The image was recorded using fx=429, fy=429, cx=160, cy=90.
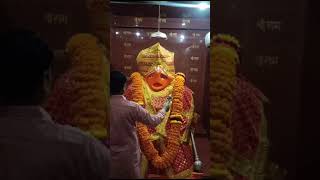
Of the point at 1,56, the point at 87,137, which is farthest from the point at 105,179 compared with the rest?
the point at 1,56

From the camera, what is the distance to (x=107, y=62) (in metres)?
1.56

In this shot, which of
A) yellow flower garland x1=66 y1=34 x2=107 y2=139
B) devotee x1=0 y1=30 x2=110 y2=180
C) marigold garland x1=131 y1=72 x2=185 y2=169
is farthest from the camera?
marigold garland x1=131 y1=72 x2=185 y2=169

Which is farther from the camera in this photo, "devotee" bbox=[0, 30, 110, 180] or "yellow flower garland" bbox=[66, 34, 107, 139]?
"yellow flower garland" bbox=[66, 34, 107, 139]

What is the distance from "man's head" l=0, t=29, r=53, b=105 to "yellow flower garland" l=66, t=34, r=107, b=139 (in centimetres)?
12

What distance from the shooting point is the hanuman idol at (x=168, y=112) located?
1.74m

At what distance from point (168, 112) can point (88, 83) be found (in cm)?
38

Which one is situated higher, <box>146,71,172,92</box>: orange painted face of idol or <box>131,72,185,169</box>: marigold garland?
<box>146,71,172,92</box>: orange painted face of idol

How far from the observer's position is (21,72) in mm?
1464

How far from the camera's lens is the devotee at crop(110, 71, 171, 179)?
5.32ft

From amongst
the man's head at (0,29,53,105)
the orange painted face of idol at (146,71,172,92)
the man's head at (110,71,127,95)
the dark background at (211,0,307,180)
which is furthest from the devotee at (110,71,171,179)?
the dark background at (211,0,307,180)

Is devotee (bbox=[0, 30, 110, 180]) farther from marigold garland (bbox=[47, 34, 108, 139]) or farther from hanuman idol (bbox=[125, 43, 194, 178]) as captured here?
hanuman idol (bbox=[125, 43, 194, 178])

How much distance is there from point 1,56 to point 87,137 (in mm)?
406

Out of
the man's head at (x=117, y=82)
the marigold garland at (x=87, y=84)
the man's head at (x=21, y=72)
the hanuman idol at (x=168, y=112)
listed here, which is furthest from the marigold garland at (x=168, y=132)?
the man's head at (x=21, y=72)

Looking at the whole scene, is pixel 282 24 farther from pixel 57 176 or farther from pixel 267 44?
pixel 57 176
